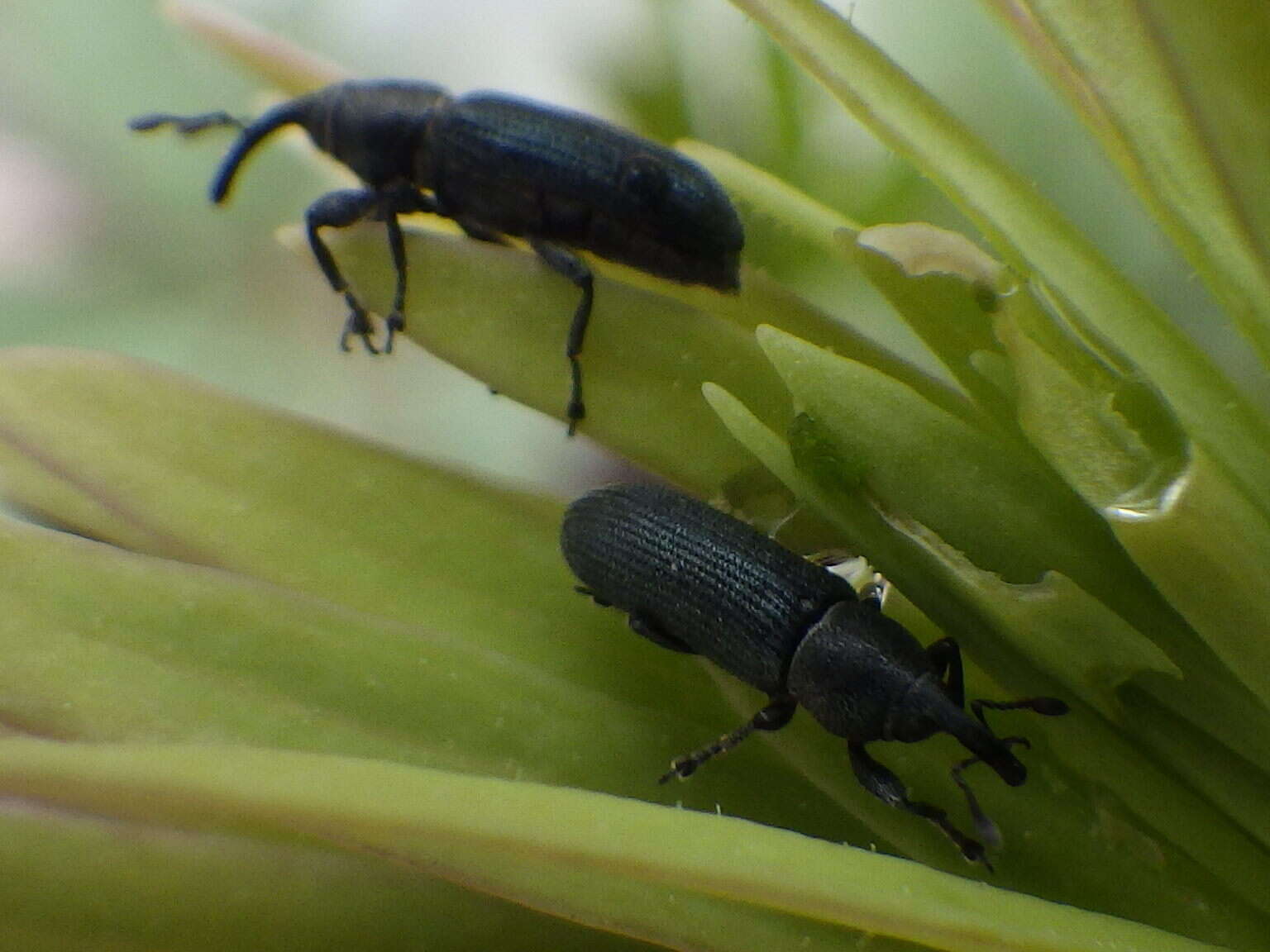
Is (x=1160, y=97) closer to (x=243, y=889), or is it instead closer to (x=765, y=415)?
(x=765, y=415)

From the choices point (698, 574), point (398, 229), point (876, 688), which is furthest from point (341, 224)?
point (876, 688)

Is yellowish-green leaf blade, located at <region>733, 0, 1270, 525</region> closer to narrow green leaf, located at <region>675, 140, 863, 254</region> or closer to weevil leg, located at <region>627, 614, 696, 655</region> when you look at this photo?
narrow green leaf, located at <region>675, 140, 863, 254</region>

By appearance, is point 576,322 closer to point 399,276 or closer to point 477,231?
point 399,276

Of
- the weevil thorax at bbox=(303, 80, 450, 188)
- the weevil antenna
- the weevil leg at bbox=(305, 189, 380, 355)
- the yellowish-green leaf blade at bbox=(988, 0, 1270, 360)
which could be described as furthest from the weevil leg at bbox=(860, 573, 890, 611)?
the weevil antenna

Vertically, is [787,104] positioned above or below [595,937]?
above

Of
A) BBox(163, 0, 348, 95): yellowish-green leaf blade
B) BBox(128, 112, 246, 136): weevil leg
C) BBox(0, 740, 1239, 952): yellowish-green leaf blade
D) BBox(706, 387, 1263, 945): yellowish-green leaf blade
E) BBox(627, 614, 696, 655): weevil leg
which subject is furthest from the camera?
BBox(128, 112, 246, 136): weevil leg

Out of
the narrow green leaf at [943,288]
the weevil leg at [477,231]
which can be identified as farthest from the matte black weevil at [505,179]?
the narrow green leaf at [943,288]

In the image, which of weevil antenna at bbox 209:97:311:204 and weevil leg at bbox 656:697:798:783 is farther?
weevil antenna at bbox 209:97:311:204

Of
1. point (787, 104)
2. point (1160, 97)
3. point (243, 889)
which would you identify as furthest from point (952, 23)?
point (243, 889)
